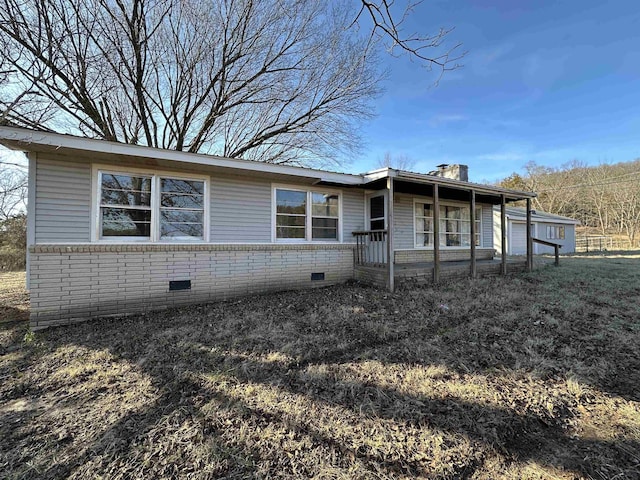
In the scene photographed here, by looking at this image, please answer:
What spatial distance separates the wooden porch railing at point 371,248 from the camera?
7.21 metres

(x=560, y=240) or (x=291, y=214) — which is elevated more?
(x=291, y=214)

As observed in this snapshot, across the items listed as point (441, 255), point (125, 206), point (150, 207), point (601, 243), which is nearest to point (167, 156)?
point (150, 207)

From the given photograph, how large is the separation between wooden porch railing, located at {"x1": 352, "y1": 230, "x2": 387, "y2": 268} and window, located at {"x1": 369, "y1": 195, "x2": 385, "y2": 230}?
47cm

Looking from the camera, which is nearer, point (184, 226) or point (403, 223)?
point (184, 226)

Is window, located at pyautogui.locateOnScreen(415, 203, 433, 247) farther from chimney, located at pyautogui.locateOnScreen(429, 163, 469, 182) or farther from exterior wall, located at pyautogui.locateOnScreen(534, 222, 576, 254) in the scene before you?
exterior wall, located at pyautogui.locateOnScreen(534, 222, 576, 254)

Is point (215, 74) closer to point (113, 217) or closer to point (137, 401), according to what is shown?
point (113, 217)

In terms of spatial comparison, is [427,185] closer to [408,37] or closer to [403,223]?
[403,223]

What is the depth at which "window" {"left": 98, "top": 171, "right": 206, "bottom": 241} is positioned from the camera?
518cm

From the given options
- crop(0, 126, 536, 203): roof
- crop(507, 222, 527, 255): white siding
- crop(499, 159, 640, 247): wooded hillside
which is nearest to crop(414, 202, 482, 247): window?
crop(0, 126, 536, 203): roof

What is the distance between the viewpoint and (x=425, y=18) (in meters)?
3.92

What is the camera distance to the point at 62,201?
481 cm

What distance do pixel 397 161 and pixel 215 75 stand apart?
65.1 feet

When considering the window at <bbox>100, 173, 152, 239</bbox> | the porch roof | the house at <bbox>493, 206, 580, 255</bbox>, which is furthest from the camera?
the house at <bbox>493, 206, 580, 255</bbox>

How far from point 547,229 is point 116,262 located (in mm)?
24573
